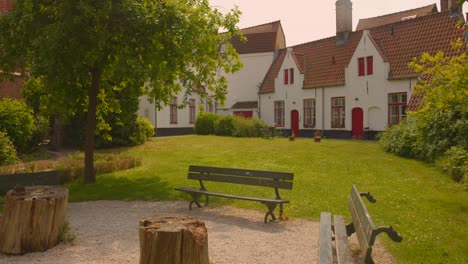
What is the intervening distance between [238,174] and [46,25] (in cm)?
680

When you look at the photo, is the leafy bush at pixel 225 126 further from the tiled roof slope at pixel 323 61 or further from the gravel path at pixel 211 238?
the gravel path at pixel 211 238

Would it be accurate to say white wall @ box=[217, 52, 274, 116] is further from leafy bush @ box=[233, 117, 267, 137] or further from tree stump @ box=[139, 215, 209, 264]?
tree stump @ box=[139, 215, 209, 264]

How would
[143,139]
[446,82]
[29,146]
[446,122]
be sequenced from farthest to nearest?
1. [143,139]
2. [29,146]
3. [446,122]
4. [446,82]

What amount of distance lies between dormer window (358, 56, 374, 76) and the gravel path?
893 inches

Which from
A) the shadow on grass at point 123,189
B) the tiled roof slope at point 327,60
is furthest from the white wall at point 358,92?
the shadow on grass at point 123,189

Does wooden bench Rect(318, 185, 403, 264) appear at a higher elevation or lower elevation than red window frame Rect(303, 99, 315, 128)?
lower

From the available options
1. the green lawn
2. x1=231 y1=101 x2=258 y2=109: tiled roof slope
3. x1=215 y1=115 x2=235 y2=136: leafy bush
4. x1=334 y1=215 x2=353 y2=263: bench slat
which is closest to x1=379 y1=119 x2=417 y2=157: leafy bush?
the green lawn

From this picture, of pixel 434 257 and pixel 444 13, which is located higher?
pixel 444 13

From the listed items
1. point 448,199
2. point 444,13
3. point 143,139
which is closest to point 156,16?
point 448,199

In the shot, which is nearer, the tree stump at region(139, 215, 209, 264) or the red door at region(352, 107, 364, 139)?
the tree stump at region(139, 215, 209, 264)

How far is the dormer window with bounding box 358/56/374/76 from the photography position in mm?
29455

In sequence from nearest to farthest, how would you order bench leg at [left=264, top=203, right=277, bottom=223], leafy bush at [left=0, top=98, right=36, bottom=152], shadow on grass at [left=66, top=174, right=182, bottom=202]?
1. bench leg at [left=264, top=203, right=277, bottom=223]
2. shadow on grass at [left=66, top=174, right=182, bottom=202]
3. leafy bush at [left=0, top=98, right=36, bottom=152]

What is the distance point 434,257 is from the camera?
638 cm

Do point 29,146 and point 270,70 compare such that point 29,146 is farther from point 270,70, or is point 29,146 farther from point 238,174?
point 270,70
